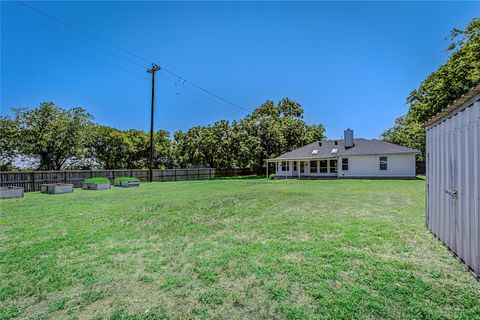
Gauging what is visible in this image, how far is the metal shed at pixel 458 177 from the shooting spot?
298cm

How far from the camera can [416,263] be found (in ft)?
10.9

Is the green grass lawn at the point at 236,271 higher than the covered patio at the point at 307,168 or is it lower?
lower

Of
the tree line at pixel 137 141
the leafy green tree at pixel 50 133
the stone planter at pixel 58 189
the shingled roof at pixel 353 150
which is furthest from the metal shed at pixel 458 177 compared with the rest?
the leafy green tree at pixel 50 133

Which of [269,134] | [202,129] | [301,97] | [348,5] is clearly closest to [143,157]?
[202,129]

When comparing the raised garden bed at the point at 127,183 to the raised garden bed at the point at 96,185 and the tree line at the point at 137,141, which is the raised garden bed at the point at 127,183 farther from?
the tree line at the point at 137,141

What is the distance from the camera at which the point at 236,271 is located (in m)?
3.22

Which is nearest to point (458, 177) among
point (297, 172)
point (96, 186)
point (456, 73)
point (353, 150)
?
point (456, 73)

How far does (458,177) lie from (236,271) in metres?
3.38

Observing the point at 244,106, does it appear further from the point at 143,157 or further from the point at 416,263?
the point at 416,263

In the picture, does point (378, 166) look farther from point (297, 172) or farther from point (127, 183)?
point (127, 183)

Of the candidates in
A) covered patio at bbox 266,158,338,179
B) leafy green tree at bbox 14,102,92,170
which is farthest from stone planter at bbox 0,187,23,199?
covered patio at bbox 266,158,338,179

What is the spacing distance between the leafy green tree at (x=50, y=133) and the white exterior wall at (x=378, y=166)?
2587cm

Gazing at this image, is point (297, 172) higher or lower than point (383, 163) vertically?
lower

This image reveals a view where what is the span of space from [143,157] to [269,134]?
17.5 metres
